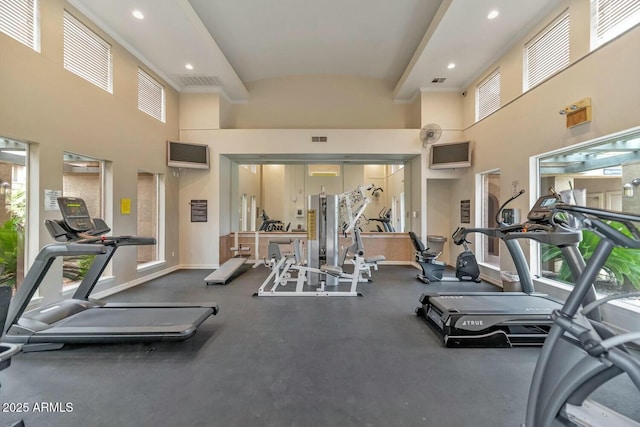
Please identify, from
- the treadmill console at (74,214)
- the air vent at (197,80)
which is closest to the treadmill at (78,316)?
the treadmill console at (74,214)

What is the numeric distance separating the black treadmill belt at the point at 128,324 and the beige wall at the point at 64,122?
1.25 metres

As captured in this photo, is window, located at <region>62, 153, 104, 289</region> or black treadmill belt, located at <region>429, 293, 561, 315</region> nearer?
black treadmill belt, located at <region>429, 293, 561, 315</region>

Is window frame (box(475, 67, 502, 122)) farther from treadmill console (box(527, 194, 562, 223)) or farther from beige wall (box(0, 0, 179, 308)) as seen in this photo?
beige wall (box(0, 0, 179, 308))

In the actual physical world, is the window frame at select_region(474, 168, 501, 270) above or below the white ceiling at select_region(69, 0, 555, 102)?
below

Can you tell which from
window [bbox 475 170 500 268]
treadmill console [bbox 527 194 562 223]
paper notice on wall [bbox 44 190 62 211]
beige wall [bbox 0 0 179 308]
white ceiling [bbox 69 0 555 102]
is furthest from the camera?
window [bbox 475 170 500 268]

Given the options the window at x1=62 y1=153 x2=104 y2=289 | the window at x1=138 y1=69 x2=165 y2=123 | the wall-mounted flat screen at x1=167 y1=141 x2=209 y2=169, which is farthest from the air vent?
the window at x1=62 y1=153 x2=104 y2=289

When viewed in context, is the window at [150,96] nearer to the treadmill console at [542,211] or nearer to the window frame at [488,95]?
the treadmill console at [542,211]

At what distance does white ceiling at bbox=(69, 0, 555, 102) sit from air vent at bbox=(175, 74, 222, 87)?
0.02 metres

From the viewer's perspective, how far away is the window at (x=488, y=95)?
18.6 ft

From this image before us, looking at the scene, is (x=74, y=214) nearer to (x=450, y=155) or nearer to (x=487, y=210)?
(x=450, y=155)

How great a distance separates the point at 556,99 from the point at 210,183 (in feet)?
22.8

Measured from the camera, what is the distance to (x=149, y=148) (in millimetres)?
5902

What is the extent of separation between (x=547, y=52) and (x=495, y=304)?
13.2 ft

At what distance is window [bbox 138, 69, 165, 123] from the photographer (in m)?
5.76
